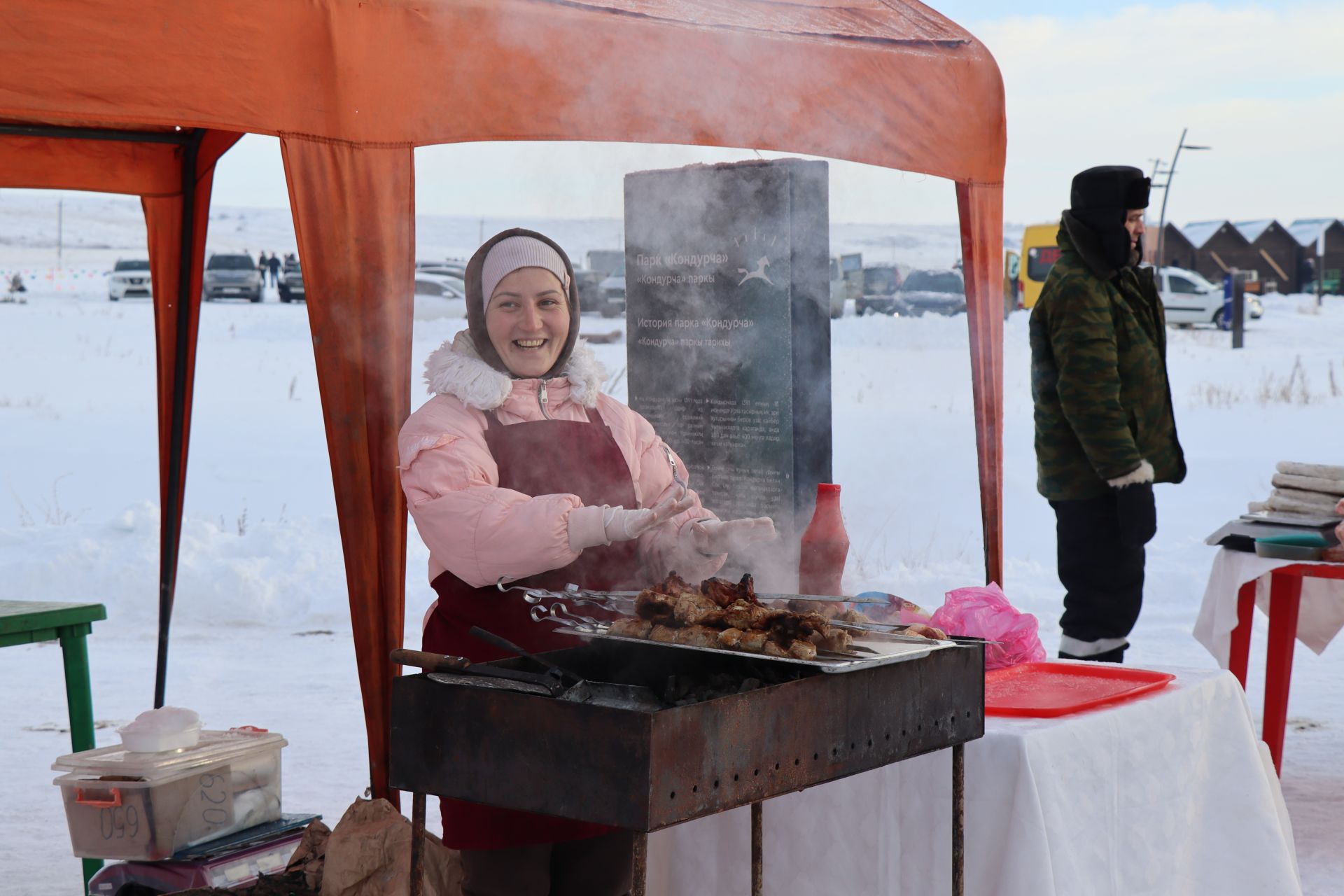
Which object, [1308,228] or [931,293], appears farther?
[1308,228]

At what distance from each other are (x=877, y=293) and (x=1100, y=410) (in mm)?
19140

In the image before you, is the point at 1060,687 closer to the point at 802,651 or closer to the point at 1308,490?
the point at 802,651

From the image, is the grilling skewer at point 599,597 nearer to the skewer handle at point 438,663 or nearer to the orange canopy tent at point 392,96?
the skewer handle at point 438,663

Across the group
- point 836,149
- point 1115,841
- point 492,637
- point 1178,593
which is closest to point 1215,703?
point 1115,841

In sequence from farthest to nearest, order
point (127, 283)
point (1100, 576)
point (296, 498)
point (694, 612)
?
point (127, 283) → point (296, 498) → point (1100, 576) → point (694, 612)

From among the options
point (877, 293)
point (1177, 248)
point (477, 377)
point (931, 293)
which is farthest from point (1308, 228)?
point (477, 377)

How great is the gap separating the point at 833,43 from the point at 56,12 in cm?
200

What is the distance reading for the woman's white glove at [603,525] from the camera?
95.0 inches

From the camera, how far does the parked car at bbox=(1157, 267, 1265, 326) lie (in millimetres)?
26203

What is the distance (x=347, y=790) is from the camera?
436cm

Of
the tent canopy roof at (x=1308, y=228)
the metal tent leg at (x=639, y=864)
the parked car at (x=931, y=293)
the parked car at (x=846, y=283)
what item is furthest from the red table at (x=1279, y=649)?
the tent canopy roof at (x=1308, y=228)

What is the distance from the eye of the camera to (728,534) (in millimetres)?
2588

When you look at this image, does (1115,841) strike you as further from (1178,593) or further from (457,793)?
(1178,593)

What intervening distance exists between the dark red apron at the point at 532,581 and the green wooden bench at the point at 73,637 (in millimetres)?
1228
